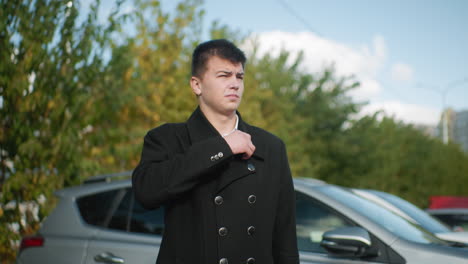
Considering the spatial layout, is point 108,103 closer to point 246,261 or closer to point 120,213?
point 120,213

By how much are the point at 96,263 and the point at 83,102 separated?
204cm

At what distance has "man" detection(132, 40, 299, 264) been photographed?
Answer: 2059mm

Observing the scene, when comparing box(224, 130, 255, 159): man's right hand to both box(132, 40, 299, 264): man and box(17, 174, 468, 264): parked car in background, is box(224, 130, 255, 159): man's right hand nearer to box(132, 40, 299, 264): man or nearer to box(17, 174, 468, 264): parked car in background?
box(132, 40, 299, 264): man

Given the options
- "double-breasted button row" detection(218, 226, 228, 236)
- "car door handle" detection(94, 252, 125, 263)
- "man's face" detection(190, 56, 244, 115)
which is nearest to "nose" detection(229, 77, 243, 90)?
"man's face" detection(190, 56, 244, 115)

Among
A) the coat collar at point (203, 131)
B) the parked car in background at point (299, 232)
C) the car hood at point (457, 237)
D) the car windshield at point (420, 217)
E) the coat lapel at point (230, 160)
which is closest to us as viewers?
the coat lapel at point (230, 160)

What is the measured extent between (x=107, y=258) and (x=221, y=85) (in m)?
1.99

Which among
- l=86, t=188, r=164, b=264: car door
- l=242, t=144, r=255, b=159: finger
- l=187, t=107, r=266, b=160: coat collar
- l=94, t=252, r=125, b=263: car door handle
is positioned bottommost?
l=94, t=252, r=125, b=263: car door handle

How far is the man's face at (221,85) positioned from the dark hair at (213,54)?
2 centimetres

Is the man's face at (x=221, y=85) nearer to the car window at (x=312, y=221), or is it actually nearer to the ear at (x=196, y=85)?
the ear at (x=196, y=85)

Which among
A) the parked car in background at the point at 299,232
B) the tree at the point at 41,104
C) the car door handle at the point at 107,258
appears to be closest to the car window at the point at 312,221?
the parked car in background at the point at 299,232

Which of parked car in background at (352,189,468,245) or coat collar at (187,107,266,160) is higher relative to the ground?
coat collar at (187,107,266,160)

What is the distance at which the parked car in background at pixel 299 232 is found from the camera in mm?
3074

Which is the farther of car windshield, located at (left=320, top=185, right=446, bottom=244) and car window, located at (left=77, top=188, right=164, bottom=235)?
car window, located at (left=77, top=188, right=164, bottom=235)

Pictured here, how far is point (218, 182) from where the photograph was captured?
2.13 meters
